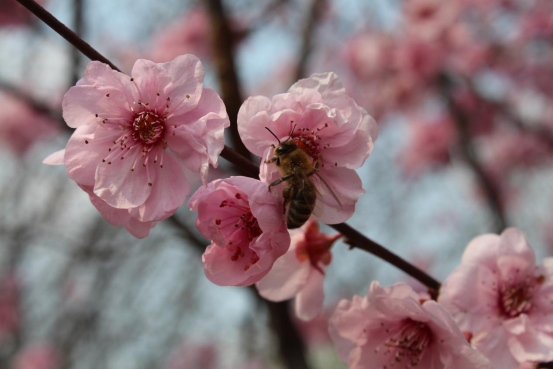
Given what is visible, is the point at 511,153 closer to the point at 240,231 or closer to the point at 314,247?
the point at 314,247

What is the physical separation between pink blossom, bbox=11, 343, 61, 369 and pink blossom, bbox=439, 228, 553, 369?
18.0ft

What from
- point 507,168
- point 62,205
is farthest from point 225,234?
point 507,168

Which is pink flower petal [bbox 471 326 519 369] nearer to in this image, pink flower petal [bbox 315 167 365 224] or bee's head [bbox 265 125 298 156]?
pink flower petal [bbox 315 167 365 224]

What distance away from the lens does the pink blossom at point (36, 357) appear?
18.7 ft

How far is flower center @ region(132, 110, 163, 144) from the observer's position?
118 centimetres

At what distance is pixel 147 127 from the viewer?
1.20 metres

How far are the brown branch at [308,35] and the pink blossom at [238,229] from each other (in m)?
2.77

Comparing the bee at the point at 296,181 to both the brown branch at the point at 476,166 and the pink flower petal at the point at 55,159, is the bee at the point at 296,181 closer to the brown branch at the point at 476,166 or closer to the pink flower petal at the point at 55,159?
the pink flower petal at the point at 55,159

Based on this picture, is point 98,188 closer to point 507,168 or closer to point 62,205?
point 62,205

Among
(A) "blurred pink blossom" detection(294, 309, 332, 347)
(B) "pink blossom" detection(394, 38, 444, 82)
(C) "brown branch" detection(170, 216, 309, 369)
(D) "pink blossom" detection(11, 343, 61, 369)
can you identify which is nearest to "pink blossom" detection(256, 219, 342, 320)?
(C) "brown branch" detection(170, 216, 309, 369)

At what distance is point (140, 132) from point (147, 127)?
0.08 ft

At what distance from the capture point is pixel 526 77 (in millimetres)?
5922

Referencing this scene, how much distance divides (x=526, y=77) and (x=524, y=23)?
78 centimetres

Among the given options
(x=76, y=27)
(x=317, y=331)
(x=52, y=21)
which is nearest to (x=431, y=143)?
(x=317, y=331)
